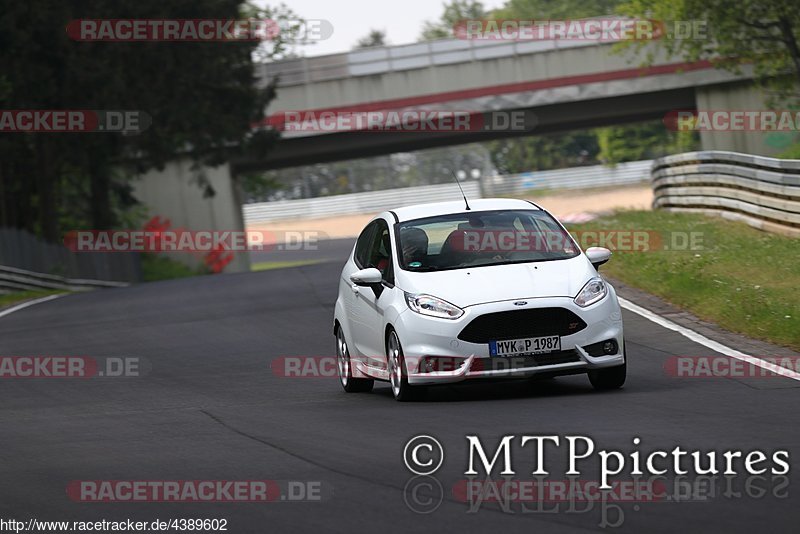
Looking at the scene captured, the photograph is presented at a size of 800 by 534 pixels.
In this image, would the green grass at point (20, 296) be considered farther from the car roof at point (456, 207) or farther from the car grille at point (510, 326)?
the car grille at point (510, 326)

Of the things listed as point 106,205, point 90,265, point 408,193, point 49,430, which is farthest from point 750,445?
point 408,193

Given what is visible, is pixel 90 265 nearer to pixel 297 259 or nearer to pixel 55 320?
pixel 55 320

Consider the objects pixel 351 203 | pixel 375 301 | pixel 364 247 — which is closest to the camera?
pixel 375 301

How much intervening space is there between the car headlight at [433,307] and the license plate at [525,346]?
1.21 ft

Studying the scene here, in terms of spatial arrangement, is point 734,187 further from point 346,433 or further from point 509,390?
point 346,433

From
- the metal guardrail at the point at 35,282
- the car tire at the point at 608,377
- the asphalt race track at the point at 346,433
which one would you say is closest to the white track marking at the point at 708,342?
the asphalt race track at the point at 346,433

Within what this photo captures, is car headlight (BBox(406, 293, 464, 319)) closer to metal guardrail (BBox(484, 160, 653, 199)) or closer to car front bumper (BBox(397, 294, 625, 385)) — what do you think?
car front bumper (BBox(397, 294, 625, 385))

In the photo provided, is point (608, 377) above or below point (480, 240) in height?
below

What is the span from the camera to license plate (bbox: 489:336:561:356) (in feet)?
38.4

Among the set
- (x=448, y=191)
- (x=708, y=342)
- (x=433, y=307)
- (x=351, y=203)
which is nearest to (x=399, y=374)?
(x=433, y=307)

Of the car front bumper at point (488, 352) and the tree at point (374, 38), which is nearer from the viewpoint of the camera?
the car front bumper at point (488, 352)

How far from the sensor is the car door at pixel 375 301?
12.7 metres

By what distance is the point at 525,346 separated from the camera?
11.7 m

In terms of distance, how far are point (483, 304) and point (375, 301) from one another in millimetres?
1362
